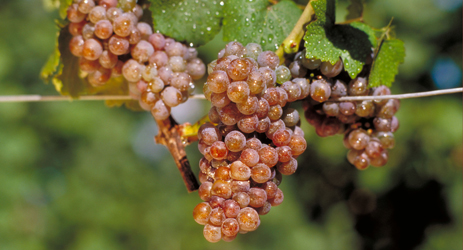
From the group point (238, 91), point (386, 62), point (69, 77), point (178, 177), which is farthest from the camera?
point (178, 177)

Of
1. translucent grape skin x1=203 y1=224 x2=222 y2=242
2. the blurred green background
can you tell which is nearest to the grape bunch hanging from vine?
translucent grape skin x1=203 y1=224 x2=222 y2=242

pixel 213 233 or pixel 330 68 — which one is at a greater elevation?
pixel 330 68

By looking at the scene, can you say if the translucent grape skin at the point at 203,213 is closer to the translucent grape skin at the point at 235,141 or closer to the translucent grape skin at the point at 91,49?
the translucent grape skin at the point at 235,141


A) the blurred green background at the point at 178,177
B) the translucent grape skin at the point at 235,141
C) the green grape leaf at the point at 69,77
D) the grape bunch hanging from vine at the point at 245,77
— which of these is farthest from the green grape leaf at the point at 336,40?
the blurred green background at the point at 178,177

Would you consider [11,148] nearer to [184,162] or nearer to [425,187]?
[184,162]

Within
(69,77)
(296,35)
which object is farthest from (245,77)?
(69,77)

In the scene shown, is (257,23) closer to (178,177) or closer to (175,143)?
(175,143)
